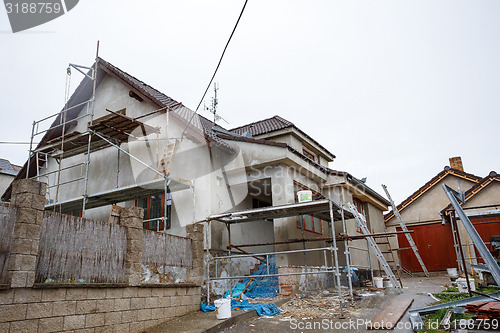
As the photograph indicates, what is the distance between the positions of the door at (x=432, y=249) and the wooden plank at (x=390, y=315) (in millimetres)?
10768

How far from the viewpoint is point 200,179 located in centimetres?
1141

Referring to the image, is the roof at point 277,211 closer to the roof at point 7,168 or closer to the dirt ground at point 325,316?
the dirt ground at point 325,316

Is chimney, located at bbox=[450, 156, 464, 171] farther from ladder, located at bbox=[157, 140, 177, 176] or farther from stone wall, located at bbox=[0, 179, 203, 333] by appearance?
stone wall, located at bbox=[0, 179, 203, 333]

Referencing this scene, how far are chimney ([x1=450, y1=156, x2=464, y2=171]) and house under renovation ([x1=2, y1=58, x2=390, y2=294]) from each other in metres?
10.3

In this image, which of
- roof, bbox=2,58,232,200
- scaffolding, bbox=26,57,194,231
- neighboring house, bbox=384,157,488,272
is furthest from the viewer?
neighboring house, bbox=384,157,488,272

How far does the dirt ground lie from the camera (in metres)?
6.55

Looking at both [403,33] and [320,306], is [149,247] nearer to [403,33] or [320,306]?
[320,306]

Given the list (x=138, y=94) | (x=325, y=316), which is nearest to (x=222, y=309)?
(x=325, y=316)

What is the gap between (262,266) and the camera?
11.4 m

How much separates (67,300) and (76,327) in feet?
1.53

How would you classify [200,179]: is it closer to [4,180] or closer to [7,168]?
[4,180]

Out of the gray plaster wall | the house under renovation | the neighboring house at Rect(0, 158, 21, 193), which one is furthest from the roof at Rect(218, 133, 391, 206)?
the gray plaster wall

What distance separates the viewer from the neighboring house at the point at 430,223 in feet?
57.9

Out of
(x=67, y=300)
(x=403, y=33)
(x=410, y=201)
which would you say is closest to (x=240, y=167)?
(x=403, y=33)
